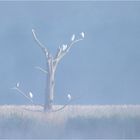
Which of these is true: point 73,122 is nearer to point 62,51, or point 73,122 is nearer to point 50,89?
point 50,89

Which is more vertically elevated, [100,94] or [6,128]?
[100,94]

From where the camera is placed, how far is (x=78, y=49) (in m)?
2.04

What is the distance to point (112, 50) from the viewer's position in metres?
2.05

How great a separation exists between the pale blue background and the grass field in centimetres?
4

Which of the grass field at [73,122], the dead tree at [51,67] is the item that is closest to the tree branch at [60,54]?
the dead tree at [51,67]

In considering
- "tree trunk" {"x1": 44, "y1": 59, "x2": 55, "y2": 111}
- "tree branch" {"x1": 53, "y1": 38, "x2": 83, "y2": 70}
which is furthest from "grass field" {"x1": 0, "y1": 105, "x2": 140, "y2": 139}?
"tree branch" {"x1": 53, "y1": 38, "x2": 83, "y2": 70}

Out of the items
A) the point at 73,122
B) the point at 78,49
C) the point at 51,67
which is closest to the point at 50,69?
the point at 51,67

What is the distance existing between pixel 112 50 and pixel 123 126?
383 millimetres

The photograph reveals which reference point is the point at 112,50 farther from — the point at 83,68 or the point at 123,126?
the point at 123,126

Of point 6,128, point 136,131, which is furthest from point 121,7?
point 6,128

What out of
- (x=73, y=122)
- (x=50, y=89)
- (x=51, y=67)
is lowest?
(x=73, y=122)

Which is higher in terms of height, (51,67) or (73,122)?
(51,67)

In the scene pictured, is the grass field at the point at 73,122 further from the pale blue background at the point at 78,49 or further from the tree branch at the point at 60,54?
the tree branch at the point at 60,54

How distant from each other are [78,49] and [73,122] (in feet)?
1.20
